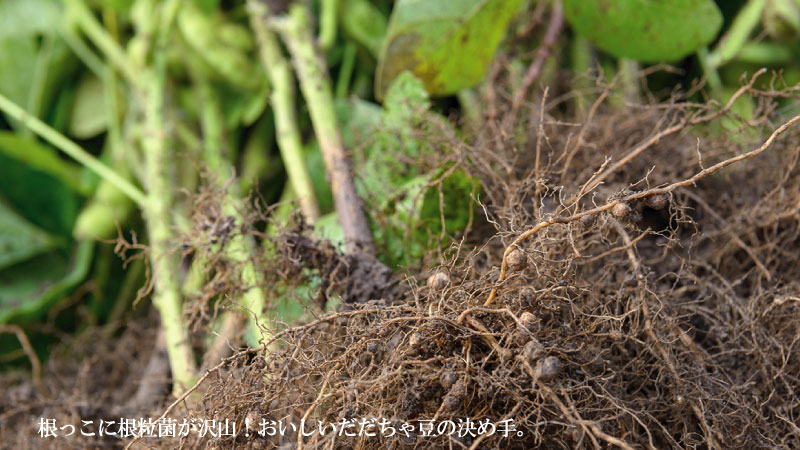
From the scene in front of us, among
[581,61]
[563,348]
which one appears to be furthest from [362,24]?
[563,348]

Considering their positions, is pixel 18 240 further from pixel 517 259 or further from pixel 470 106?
pixel 517 259

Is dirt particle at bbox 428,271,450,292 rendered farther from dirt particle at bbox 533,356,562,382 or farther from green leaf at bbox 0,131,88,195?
green leaf at bbox 0,131,88,195

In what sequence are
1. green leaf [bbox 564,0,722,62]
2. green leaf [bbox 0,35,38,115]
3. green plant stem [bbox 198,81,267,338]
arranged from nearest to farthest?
green plant stem [bbox 198,81,267,338]
green leaf [bbox 564,0,722,62]
green leaf [bbox 0,35,38,115]

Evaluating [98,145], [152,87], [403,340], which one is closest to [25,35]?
[98,145]

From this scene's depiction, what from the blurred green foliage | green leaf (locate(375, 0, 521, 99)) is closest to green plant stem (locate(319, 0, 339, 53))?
the blurred green foliage

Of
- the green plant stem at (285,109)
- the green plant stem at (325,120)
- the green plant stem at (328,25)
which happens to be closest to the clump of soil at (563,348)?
the green plant stem at (325,120)

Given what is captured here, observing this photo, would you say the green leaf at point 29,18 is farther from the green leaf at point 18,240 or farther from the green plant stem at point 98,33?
the green leaf at point 18,240

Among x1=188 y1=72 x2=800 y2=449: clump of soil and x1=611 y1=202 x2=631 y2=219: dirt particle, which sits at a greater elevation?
x1=611 y1=202 x2=631 y2=219: dirt particle
